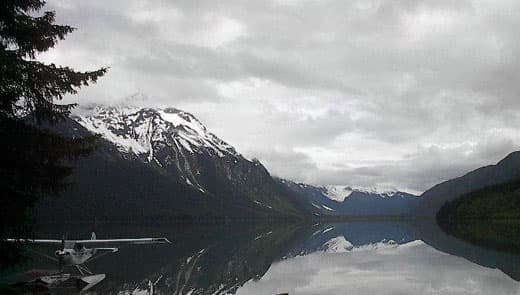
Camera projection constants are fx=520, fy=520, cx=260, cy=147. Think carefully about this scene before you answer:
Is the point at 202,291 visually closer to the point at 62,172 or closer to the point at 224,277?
the point at 224,277

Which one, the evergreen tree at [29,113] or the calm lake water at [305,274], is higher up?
the evergreen tree at [29,113]

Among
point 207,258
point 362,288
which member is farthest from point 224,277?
point 207,258

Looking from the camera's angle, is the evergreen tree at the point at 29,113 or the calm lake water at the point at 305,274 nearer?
the evergreen tree at the point at 29,113

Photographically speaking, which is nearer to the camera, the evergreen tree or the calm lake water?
the evergreen tree

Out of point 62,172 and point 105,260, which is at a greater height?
point 62,172

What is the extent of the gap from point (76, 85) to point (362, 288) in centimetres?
2413

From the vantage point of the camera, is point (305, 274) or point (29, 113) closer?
point (29, 113)

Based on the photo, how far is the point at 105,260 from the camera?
52.8 m

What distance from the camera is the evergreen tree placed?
43.7 ft

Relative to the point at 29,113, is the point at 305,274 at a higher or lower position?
lower

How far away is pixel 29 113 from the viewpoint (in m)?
14.1

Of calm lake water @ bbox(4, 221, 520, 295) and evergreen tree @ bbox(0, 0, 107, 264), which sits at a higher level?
evergreen tree @ bbox(0, 0, 107, 264)

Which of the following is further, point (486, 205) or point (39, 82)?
point (486, 205)

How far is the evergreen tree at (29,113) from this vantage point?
43.7ft
